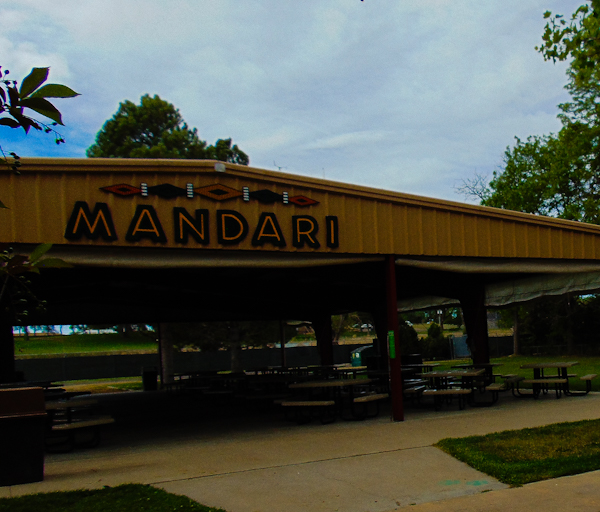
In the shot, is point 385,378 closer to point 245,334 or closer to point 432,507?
A: point 432,507

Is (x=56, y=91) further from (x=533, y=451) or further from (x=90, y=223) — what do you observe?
(x=533, y=451)

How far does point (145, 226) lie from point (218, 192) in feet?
4.18

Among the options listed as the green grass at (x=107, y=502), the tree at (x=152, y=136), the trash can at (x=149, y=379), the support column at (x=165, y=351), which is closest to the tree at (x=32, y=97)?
the green grass at (x=107, y=502)

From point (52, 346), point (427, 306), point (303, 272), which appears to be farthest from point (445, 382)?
point (52, 346)

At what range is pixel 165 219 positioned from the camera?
30.1 feet

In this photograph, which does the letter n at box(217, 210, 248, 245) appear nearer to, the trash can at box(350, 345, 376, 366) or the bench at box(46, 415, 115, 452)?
the bench at box(46, 415, 115, 452)

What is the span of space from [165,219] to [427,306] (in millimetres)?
11876

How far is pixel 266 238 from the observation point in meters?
9.92

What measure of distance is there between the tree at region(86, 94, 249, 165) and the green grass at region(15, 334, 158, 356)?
650 inches

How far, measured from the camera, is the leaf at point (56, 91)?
2.12 metres

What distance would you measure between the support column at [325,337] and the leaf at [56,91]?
20.3 m

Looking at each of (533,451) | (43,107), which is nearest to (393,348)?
(533,451)

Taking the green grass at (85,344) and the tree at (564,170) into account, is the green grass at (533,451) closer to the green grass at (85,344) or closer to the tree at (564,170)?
the tree at (564,170)

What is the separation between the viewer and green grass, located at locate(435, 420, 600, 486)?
21.1ft
